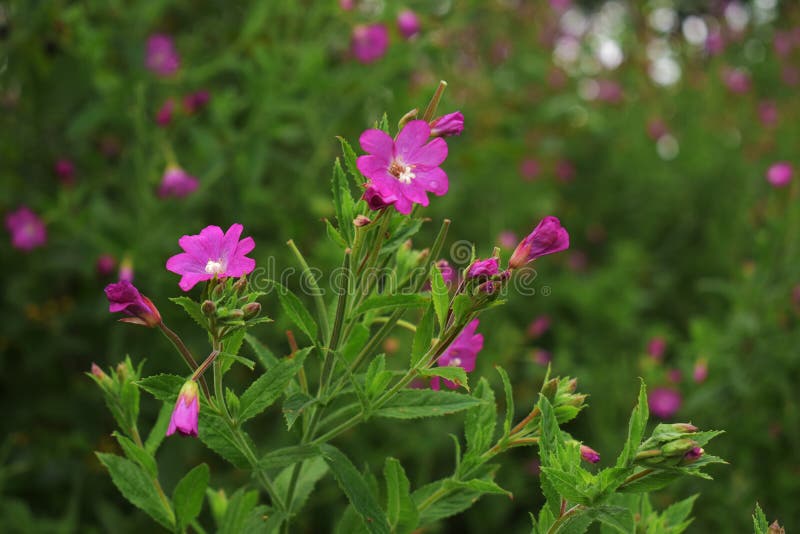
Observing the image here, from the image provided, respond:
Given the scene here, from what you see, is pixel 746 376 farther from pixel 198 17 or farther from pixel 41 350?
pixel 198 17

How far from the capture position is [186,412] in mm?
878

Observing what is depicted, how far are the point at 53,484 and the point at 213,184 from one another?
113 cm

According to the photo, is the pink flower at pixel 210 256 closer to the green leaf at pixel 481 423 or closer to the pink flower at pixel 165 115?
the green leaf at pixel 481 423

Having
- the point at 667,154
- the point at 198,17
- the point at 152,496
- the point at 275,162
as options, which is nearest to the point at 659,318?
the point at 667,154

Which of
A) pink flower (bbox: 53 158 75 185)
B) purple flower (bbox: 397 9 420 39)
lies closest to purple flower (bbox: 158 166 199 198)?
pink flower (bbox: 53 158 75 185)

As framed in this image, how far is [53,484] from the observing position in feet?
7.58

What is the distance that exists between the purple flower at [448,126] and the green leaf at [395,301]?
25 centimetres

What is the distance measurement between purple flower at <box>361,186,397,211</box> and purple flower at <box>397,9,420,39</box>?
209 centimetres

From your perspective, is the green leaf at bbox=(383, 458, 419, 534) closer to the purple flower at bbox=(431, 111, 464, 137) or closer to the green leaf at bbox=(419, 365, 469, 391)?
the green leaf at bbox=(419, 365, 469, 391)

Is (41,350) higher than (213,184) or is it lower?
lower

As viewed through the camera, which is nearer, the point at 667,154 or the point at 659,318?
the point at 659,318

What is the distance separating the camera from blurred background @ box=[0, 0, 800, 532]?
2.42 metres

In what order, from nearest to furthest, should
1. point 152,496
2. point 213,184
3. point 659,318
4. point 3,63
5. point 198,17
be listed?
1. point 152,496
2. point 3,63
3. point 213,184
4. point 198,17
5. point 659,318

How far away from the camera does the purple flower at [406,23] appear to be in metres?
2.85
